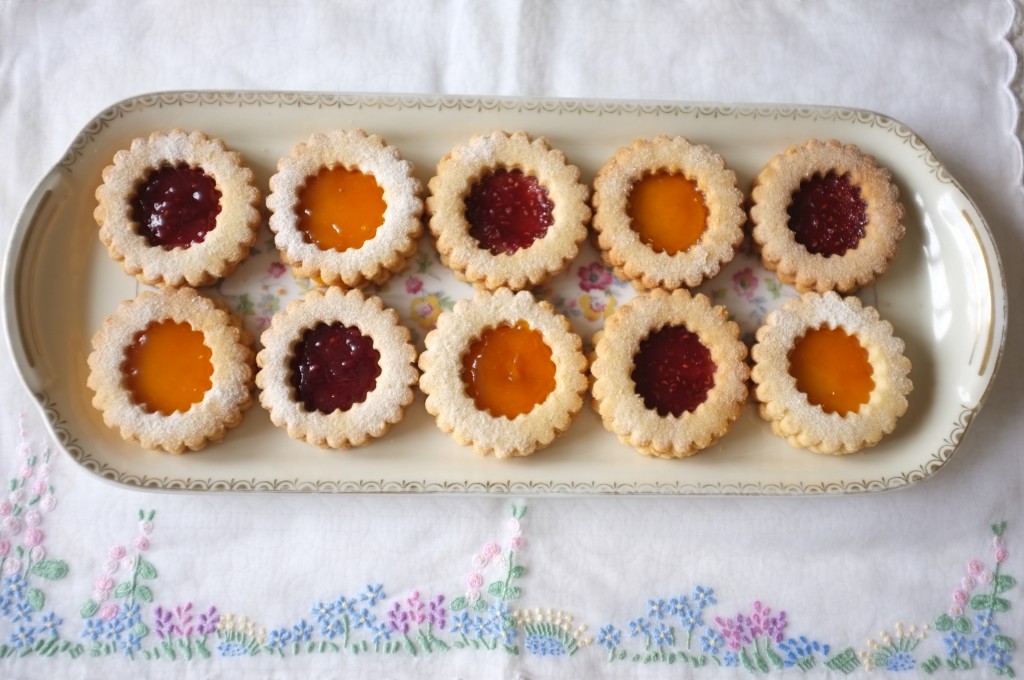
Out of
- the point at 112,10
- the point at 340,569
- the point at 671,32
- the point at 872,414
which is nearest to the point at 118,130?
the point at 112,10

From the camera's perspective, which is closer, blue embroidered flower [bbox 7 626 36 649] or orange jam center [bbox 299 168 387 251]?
blue embroidered flower [bbox 7 626 36 649]

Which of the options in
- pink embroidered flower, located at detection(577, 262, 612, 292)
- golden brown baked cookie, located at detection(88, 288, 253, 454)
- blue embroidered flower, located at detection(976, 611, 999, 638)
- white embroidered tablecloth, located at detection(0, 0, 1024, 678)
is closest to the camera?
golden brown baked cookie, located at detection(88, 288, 253, 454)

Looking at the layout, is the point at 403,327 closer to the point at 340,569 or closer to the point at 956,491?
the point at 340,569

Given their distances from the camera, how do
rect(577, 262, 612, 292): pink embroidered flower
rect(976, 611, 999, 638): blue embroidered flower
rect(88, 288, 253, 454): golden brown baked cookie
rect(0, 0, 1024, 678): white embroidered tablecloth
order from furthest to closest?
1. rect(577, 262, 612, 292): pink embroidered flower
2. rect(976, 611, 999, 638): blue embroidered flower
3. rect(0, 0, 1024, 678): white embroidered tablecloth
4. rect(88, 288, 253, 454): golden brown baked cookie

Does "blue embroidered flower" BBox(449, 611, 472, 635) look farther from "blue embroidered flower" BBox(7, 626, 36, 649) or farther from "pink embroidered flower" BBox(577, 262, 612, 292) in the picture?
"blue embroidered flower" BBox(7, 626, 36, 649)

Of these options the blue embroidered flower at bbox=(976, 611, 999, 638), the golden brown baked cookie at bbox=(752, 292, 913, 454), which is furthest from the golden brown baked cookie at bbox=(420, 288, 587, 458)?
the blue embroidered flower at bbox=(976, 611, 999, 638)

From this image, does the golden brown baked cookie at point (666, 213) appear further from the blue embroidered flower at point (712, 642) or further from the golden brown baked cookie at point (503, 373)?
the blue embroidered flower at point (712, 642)

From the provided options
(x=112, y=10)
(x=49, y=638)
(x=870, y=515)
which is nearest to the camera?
(x=49, y=638)

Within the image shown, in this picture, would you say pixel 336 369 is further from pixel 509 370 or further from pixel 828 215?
pixel 828 215
